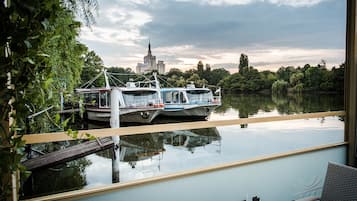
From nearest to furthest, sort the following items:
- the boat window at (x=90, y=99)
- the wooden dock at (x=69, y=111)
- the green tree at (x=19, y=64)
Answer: the green tree at (x=19, y=64) < the wooden dock at (x=69, y=111) < the boat window at (x=90, y=99)

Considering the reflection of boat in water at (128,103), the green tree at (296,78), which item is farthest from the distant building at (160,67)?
the green tree at (296,78)

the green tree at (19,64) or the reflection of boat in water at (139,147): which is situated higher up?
the green tree at (19,64)

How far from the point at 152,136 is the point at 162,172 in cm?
31

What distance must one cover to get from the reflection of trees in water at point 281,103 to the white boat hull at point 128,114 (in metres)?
0.66

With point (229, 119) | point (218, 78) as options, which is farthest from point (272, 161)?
point (218, 78)

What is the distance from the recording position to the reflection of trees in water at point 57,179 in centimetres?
177

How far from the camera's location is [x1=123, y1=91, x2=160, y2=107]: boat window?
2.17 meters

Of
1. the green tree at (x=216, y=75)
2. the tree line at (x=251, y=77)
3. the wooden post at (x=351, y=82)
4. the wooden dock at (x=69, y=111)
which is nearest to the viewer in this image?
the wooden dock at (x=69, y=111)

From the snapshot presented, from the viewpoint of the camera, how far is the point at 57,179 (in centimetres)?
187

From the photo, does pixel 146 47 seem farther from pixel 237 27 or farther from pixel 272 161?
pixel 272 161

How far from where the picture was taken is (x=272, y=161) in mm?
2773

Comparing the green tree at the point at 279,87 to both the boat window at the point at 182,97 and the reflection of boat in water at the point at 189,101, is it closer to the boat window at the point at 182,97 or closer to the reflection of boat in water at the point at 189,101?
the reflection of boat in water at the point at 189,101

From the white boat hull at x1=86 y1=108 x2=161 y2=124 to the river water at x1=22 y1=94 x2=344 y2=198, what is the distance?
0.07 metres

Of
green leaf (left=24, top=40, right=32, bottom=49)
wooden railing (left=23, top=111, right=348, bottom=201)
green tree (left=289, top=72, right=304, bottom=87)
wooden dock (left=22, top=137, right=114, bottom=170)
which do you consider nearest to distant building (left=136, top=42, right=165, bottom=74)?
wooden railing (left=23, top=111, right=348, bottom=201)
